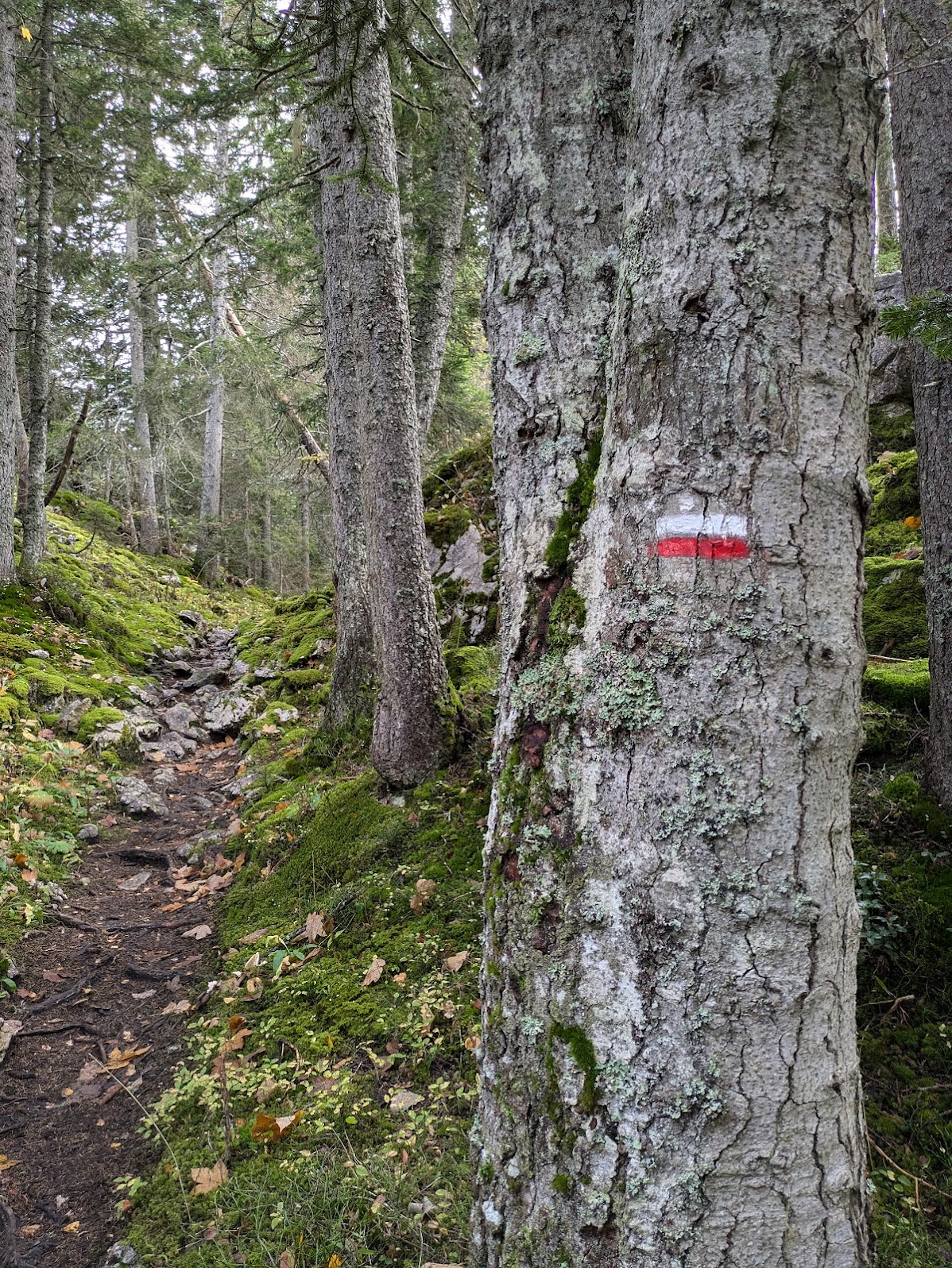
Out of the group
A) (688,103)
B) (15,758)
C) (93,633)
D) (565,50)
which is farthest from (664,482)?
(93,633)

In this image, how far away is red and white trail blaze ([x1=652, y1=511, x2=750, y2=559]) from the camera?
50.8 inches

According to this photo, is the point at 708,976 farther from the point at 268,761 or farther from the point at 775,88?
the point at 268,761

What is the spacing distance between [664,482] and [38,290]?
38.8 feet

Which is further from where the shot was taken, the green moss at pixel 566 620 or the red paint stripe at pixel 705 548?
the green moss at pixel 566 620

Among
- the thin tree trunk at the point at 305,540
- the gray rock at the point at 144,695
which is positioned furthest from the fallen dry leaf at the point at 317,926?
the thin tree trunk at the point at 305,540

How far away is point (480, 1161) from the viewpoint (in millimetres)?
1642

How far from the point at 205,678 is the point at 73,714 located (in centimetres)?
321

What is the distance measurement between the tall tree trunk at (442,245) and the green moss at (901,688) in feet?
22.3

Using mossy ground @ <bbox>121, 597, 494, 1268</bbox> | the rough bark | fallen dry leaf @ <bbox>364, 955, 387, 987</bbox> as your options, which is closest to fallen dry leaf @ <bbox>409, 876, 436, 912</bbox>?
mossy ground @ <bbox>121, 597, 494, 1268</bbox>

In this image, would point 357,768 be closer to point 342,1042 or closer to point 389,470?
point 389,470

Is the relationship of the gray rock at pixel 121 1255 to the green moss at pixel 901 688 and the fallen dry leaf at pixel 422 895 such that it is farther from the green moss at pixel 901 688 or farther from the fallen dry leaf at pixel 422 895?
the green moss at pixel 901 688

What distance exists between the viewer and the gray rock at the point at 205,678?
10805 millimetres

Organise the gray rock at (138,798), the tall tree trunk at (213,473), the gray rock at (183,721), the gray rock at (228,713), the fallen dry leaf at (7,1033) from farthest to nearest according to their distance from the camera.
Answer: the tall tree trunk at (213,473) < the gray rock at (228,713) < the gray rock at (183,721) < the gray rock at (138,798) < the fallen dry leaf at (7,1033)

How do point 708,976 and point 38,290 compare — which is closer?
point 708,976
